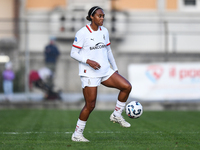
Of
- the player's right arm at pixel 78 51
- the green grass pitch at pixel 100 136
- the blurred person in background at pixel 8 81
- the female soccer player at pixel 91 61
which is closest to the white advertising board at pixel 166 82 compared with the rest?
the blurred person in background at pixel 8 81

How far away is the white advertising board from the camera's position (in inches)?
577

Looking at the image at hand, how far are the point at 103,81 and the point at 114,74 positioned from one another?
0.72ft

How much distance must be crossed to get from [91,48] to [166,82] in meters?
8.26

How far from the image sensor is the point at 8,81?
1502 cm

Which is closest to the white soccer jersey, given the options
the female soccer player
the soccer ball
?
the female soccer player

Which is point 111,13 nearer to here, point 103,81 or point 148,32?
point 148,32

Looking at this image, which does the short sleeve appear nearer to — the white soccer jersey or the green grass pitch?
the white soccer jersey

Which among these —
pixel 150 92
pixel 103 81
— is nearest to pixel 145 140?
pixel 103 81

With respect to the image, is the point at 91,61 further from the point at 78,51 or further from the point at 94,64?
the point at 78,51

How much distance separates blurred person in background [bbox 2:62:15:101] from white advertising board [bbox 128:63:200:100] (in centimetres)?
426

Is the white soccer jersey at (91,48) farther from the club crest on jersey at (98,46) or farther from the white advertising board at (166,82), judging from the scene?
the white advertising board at (166,82)

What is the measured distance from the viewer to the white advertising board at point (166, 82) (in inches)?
577

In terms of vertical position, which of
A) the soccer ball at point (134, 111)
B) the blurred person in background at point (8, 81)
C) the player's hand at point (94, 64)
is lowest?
the blurred person in background at point (8, 81)

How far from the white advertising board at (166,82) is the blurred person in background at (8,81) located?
4.26 m
